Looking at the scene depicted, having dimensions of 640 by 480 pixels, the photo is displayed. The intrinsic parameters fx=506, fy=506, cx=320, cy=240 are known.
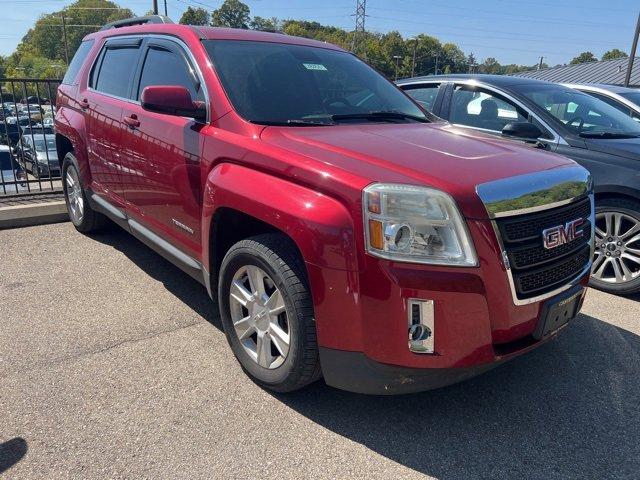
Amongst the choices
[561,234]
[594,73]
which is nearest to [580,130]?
[561,234]

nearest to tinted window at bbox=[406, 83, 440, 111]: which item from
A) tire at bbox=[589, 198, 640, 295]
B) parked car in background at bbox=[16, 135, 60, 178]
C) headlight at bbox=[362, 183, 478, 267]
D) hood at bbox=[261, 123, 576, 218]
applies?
tire at bbox=[589, 198, 640, 295]

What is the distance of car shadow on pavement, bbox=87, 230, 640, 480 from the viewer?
7.59 feet

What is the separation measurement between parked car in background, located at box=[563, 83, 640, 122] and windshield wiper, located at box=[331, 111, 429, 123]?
4131mm

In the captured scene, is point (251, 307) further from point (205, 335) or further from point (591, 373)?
point (591, 373)

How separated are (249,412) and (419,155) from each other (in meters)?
1.57

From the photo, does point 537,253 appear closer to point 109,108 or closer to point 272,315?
point 272,315

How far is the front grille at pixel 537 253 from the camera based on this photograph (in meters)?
2.27

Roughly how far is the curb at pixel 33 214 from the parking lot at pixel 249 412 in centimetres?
214

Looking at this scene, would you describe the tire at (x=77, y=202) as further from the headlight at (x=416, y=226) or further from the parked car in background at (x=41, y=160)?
the headlight at (x=416, y=226)

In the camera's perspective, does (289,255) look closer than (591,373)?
Yes

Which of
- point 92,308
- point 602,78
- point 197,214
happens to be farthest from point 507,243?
point 602,78

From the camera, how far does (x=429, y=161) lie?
242 cm

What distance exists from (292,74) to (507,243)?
1.85 meters

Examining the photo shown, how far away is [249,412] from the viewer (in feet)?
8.57
